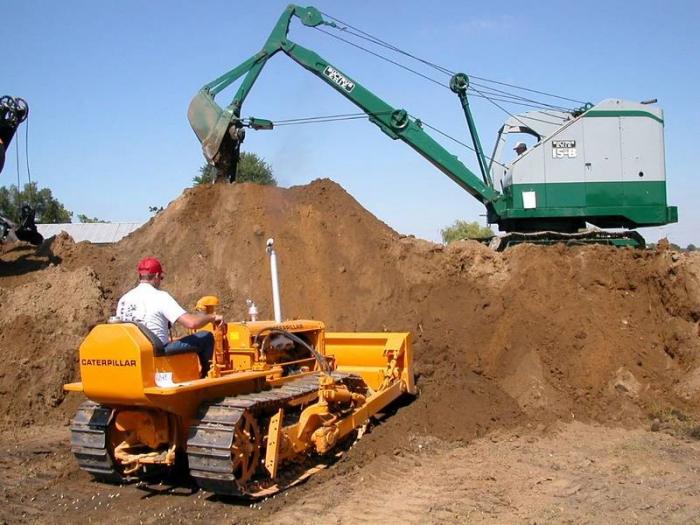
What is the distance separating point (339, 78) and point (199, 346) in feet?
30.6

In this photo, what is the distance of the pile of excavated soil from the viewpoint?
1028cm

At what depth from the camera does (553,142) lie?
1332 centimetres

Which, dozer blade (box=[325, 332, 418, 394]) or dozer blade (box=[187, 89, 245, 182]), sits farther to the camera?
dozer blade (box=[187, 89, 245, 182])

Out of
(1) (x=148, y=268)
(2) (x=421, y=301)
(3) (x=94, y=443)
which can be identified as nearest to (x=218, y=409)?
(3) (x=94, y=443)

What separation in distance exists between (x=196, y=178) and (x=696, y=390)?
3775 centimetres

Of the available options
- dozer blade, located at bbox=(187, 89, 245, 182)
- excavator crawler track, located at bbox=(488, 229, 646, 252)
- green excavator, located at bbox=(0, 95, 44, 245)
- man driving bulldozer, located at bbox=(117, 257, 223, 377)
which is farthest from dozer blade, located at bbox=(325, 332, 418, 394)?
green excavator, located at bbox=(0, 95, 44, 245)

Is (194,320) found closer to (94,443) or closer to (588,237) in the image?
(94,443)

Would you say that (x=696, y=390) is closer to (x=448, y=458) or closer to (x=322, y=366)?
(x=448, y=458)

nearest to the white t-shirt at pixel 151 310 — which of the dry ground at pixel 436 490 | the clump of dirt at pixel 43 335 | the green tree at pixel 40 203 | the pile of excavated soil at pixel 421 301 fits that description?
the dry ground at pixel 436 490

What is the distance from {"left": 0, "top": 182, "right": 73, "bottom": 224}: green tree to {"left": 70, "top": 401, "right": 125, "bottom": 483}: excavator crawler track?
47862 mm

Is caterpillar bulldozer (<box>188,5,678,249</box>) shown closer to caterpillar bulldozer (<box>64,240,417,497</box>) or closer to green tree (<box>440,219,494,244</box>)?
caterpillar bulldozer (<box>64,240,417,497</box>)

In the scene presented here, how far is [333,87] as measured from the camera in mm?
14859

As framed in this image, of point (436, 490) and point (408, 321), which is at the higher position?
point (408, 321)

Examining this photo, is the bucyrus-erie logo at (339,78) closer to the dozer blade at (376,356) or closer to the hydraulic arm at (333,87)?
the hydraulic arm at (333,87)
